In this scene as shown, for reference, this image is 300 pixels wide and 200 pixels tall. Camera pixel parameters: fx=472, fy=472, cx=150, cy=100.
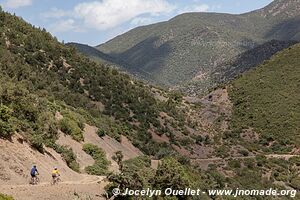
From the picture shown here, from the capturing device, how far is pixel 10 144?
24.7m

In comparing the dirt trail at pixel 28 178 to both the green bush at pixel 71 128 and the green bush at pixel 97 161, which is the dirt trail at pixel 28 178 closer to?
the green bush at pixel 97 161

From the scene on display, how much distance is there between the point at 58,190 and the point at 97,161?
12277mm

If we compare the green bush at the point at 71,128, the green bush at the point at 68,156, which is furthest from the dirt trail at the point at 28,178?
the green bush at the point at 71,128

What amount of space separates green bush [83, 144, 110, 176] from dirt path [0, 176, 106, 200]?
5604 millimetres

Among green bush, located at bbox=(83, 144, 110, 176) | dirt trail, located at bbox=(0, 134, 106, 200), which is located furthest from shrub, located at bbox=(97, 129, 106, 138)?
dirt trail, located at bbox=(0, 134, 106, 200)

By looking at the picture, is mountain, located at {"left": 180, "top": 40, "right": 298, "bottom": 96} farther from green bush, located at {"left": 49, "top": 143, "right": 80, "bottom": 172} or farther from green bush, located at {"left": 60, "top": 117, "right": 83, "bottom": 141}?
green bush, located at {"left": 49, "top": 143, "right": 80, "bottom": 172}

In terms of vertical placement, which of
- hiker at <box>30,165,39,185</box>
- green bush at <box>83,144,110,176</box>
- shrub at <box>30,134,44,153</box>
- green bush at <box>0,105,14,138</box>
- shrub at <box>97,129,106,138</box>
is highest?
green bush at <box>0,105,14,138</box>

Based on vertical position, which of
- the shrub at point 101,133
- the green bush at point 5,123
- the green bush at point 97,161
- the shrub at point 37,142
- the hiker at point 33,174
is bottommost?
the green bush at point 97,161

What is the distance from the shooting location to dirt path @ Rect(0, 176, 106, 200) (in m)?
20.6

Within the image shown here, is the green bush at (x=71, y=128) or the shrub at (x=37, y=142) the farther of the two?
the green bush at (x=71, y=128)

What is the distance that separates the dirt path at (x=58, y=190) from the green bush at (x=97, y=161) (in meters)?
5.60

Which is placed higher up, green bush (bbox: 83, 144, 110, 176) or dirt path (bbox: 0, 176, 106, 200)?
dirt path (bbox: 0, 176, 106, 200)

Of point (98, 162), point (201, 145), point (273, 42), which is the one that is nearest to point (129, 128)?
point (201, 145)

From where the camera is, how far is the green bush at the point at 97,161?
103 feet
